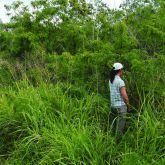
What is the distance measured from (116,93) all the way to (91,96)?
0.56 metres

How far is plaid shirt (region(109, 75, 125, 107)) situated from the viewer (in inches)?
390

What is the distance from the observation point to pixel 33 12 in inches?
671

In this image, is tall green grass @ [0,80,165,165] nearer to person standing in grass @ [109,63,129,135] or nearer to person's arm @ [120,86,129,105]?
person standing in grass @ [109,63,129,135]

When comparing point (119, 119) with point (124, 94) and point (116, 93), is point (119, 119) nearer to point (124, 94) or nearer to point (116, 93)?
point (124, 94)

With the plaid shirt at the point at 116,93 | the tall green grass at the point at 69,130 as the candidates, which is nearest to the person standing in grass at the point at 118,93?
the plaid shirt at the point at 116,93

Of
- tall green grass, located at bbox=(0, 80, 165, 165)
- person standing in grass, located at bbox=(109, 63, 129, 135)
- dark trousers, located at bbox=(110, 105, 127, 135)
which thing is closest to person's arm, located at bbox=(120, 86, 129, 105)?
person standing in grass, located at bbox=(109, 63, 129, 135)

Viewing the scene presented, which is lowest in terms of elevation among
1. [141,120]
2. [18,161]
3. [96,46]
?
[18,161]

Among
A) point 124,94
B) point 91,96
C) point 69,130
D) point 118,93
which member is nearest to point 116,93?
point 118,93

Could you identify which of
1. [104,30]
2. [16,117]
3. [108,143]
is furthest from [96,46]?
[108,143]

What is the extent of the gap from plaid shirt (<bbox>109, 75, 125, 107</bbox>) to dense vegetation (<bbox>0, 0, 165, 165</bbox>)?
9.9 inches

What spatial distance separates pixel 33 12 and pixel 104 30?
523 centimetres

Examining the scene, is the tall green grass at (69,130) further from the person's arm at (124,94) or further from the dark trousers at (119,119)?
the person's arm at (124,94)

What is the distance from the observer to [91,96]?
10289mm

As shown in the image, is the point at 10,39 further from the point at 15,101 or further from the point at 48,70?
the point at 15,101
